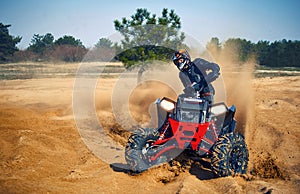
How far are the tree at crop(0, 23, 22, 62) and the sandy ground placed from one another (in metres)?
50.3

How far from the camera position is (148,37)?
14695mm

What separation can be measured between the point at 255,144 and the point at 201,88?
109 inches

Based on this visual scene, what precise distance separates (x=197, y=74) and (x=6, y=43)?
59.8 m

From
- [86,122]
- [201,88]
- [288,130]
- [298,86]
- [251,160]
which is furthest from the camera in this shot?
[298,86]

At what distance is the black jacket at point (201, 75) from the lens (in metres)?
6.19

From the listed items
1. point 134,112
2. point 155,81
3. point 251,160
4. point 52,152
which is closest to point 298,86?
point 155,81

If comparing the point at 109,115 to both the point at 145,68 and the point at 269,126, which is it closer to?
the point at 145,68

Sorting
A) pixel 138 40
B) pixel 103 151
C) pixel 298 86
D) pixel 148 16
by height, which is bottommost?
pixel 103 151

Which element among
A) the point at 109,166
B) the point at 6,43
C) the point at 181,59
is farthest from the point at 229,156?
the point at 6,43

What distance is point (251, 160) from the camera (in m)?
6.79

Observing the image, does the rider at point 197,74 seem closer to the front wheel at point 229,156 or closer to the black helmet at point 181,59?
the black helmet at point 181,59

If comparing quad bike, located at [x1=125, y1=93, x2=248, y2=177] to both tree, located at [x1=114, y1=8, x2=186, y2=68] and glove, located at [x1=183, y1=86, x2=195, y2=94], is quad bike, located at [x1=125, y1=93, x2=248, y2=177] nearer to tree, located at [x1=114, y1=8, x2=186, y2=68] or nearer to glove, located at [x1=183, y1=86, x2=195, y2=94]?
glove, located at [x1=183, y1=86, x2=195, y2=94]

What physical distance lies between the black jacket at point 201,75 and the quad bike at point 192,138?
0.26 metres

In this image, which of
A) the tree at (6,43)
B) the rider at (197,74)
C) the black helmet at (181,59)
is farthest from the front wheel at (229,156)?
the tree at (6,43)
